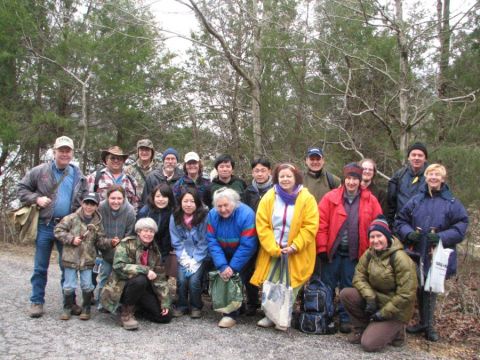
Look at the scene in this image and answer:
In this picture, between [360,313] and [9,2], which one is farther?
[9,2]

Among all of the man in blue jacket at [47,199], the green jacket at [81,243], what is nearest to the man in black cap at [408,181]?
the green jacket at [81,243]

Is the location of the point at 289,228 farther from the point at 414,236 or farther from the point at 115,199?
the point at 115,199

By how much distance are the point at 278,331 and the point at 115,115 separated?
7.41 metres

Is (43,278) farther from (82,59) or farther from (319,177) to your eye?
(82,59)

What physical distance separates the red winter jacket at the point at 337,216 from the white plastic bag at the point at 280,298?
0.49 meters

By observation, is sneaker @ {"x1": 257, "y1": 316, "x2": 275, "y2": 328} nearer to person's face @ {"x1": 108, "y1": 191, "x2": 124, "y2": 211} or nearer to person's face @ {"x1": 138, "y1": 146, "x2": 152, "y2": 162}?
person's face @ {"x1": 108, "y1": 191, "x2": 124, "y2": 211}

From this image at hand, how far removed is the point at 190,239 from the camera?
5020 millimetres

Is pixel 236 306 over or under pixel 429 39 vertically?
under

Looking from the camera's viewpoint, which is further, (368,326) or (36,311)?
(36,311)

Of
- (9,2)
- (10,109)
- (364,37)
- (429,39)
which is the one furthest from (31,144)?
(429,39)

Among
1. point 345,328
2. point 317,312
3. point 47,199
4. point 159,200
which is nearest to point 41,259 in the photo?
Answer: point 47,199

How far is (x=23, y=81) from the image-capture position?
10.0 metres

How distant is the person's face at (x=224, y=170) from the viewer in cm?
546

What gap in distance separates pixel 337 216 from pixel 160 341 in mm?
2207
